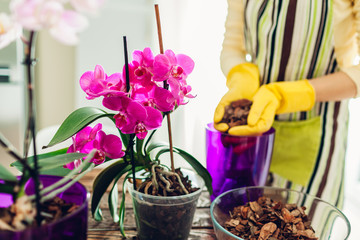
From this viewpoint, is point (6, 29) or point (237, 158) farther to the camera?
point (237, 158)

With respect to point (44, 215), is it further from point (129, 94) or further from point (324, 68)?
point (324, 68)

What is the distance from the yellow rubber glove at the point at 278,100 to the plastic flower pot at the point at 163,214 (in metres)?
0.32

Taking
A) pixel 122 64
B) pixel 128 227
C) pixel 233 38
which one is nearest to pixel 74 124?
pixel 128 227

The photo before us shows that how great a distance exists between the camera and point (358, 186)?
84.7 inches

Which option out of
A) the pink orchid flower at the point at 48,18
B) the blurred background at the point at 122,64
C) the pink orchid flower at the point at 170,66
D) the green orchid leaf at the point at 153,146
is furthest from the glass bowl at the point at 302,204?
the blurred background at the point at 122,64

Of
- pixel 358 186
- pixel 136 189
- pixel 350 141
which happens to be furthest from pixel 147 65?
pixel 358 186

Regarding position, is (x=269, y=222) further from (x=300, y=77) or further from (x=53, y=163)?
(x=300, y=77)

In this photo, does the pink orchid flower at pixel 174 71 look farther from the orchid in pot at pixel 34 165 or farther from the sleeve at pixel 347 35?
the sleeve at pixel 347 35

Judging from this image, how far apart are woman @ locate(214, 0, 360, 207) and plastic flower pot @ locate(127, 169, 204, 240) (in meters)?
0.30

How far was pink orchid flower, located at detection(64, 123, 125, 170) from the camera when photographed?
54cm

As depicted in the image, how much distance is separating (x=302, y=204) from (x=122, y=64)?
1381mm

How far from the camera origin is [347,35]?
942 millimetres

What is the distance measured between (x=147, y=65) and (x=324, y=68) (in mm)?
659

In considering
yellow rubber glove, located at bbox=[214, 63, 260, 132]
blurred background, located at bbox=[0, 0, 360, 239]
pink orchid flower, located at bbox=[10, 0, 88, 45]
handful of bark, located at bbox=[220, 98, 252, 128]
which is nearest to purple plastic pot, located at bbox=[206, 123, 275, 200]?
handful of bark, located at bbox=[220, 98, 252, 128]
